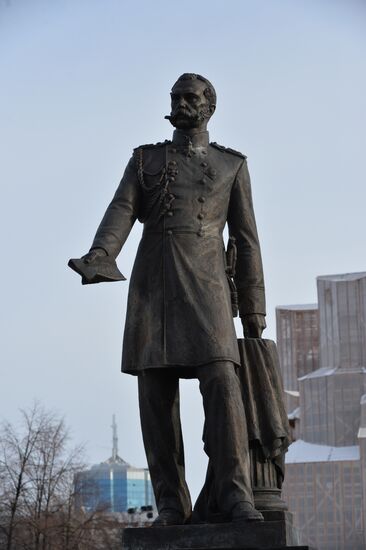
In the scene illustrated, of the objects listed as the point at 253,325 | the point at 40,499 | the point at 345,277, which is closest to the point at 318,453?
the point at 345,277

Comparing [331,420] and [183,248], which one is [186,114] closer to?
[183,248]

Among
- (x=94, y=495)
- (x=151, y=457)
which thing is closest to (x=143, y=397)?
(x=151, y=457)

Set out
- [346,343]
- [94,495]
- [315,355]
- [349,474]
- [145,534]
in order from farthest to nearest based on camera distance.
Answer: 1. [315,355]
2. [346,343]
3. [349,474]
4. [94,495]
5. [145,534]

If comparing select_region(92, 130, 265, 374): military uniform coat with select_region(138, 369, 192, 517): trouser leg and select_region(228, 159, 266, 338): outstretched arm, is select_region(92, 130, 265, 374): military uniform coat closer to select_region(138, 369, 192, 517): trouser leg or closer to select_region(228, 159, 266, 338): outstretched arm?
select_region(228, 159, 266, 338): outstretched arm

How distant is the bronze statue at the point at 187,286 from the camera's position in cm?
812

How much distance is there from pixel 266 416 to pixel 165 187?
1.48 metres

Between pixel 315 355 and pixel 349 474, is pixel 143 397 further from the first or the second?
pixel 315 355

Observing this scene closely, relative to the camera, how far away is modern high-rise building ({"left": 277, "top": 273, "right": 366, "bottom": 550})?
201ft

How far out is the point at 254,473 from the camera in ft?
27.8

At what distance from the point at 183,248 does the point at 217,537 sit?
1691mm

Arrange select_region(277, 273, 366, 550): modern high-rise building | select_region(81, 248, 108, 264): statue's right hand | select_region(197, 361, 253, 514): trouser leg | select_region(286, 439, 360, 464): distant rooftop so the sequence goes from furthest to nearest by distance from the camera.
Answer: select_region(286, 439, 360, 464): distant rooftop
select_region(277, 273, 366, 550): modern high-rise building
select_region(81, 248, 108, 264): statue's right hand
select_region(197, 361, 253, 514): trouser leg

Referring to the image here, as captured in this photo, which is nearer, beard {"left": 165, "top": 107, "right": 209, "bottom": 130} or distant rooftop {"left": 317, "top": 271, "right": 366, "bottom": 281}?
beard {"left": 165, "top": 107, "right": 209, "bottom": 130}

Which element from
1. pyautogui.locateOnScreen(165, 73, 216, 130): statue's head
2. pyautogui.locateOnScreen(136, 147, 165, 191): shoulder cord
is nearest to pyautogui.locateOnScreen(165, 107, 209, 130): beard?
pyautogui.locateOnScreen(165, 73, 216, 130): statue's head

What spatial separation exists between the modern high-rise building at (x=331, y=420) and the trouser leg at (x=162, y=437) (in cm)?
5181
